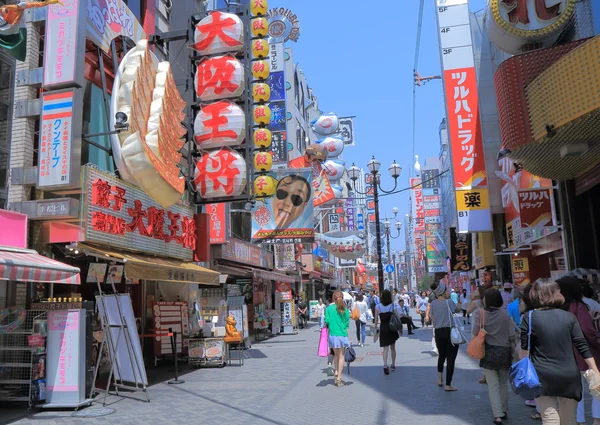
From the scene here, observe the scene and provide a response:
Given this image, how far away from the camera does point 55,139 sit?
10.1 metres

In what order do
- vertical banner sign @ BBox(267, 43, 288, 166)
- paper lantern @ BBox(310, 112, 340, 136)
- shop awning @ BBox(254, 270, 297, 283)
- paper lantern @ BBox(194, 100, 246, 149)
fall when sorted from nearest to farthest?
paper lantern @ BBox(194, 100, 246, 149), shop awning @ BBox(254, 270, 297, 283), vertical banner sign @ BBox(267, 43, 288, 166), paper lantern @ BBox(310, 112, 340, 136)

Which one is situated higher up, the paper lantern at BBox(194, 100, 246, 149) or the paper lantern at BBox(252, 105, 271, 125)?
the paper lantern at BBox(252, 105, 271, 125)

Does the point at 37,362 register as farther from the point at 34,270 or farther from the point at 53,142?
the point at 53,142

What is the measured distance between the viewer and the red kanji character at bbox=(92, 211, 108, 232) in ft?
33.9

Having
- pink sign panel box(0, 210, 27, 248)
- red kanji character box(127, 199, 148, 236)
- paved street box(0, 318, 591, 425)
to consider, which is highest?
red kanji character box(127, 199, 148, 236)

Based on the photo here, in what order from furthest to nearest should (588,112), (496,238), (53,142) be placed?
(496,238)
(53,142)
(588,112)

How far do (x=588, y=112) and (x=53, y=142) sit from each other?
371 inches

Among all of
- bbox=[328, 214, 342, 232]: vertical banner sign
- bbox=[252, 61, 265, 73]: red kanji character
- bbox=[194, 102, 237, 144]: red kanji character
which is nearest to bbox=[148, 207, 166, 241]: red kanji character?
bbox=[194, 102, 237, 144]: red kanji character

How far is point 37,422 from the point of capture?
803cm

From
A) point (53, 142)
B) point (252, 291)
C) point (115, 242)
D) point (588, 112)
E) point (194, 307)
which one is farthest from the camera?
point (252, 291)

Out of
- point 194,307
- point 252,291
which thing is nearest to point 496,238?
point 252,291

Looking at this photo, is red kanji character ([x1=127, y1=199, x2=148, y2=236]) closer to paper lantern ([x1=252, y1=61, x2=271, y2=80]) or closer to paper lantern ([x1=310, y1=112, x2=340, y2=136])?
paper lantern ([x1=252, y1=61, x2=271, y2=80])

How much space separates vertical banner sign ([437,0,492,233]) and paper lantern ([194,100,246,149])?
27.3 feet

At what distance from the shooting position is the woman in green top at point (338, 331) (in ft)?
35.3
